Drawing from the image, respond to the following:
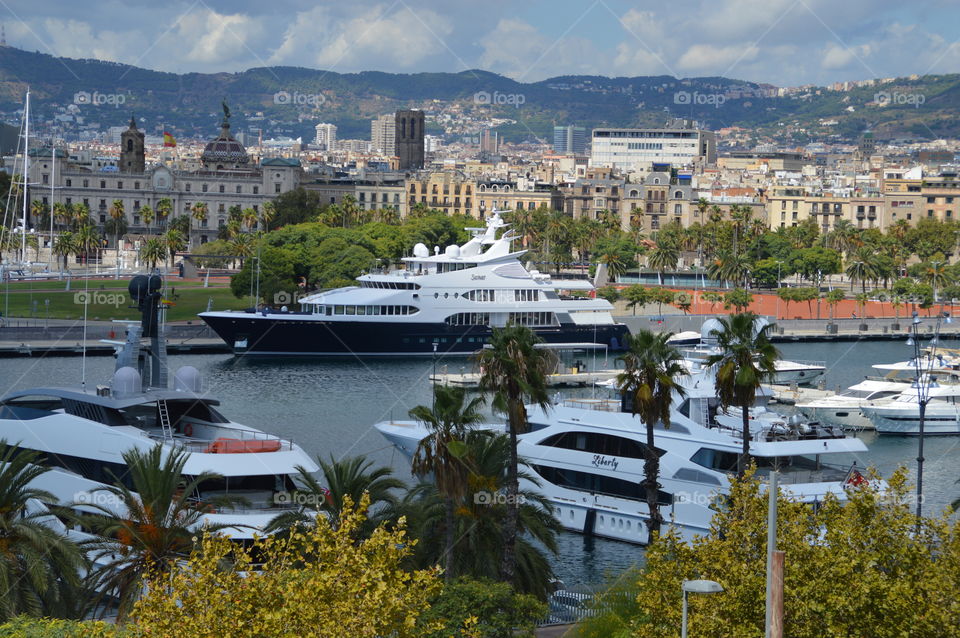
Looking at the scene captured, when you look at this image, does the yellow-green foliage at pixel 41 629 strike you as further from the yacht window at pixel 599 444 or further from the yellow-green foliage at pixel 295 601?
the yacht window at pixel 599 444

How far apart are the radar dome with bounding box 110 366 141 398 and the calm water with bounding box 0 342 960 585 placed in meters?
5.68

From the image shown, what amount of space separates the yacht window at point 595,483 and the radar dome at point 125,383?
40.9 feet

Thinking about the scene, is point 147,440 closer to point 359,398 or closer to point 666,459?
point 666,459

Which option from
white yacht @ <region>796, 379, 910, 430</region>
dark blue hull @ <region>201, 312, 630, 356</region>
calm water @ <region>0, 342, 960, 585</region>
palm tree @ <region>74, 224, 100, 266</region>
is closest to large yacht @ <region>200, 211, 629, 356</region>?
dark blue hull @ <region>201, 312, 630, 356</region>

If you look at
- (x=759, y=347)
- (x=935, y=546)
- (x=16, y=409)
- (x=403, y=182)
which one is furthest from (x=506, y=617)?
(x=403, y=182)

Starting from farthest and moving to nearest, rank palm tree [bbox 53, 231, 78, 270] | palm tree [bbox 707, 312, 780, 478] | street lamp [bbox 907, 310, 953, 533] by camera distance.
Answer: palm tree [bbox 53, 231, 78, 270]
palm tree [bbox 707, 312, 780, 478]
street lamp [bbox 907, 310, 953, 533]

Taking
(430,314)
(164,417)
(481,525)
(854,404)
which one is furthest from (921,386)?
(430,314)

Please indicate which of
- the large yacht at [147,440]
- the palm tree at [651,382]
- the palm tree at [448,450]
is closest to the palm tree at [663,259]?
the palm tree at [651,382]

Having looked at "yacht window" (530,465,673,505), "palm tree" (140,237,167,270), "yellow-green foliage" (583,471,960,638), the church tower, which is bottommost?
"yacht window" (530,465,673,505)

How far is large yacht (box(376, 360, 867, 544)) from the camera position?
37906 mm

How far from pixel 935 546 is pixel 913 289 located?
8690cm

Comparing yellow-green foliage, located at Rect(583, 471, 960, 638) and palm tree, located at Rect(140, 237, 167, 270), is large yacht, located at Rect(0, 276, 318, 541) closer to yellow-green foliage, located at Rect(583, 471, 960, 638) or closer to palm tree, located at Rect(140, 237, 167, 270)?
yellow-green foliage, located at Rect(583, 471, 960, 638)

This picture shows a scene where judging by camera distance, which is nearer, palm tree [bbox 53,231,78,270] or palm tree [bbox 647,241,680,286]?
palm tree [bbox 53,231,78,270]

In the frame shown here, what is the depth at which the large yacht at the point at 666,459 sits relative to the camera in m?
37.9
